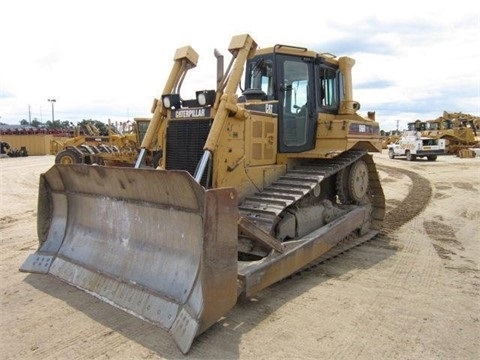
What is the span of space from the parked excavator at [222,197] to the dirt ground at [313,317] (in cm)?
20

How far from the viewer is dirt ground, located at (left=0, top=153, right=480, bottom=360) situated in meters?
3.49

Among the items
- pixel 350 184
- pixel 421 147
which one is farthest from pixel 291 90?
pixel 421 147

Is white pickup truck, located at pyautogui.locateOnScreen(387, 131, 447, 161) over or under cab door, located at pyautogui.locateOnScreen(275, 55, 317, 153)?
under

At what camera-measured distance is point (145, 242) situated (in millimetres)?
4535

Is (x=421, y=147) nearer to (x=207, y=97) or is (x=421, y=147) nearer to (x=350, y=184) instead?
(x=350, y=184)

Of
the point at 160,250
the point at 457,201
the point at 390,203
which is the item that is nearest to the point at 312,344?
the point at 160,250

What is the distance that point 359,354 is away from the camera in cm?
343

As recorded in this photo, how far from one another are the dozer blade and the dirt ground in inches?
6.7

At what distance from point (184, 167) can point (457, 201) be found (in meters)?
8.20

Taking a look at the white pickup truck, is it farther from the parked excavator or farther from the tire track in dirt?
the parked excavator

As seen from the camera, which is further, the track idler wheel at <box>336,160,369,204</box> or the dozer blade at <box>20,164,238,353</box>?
the track idler wheel at <box>336,160,369,204</box>

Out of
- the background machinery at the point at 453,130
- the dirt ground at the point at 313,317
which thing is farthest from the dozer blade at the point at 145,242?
the background machinery at the point at 453,130

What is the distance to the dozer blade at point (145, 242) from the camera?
365 cm

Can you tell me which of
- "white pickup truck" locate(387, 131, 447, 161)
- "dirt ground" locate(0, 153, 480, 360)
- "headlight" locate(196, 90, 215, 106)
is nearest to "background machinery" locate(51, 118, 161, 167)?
"dirt ground" locate(0, 153, 480, 360)
